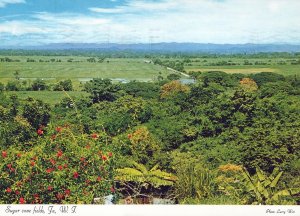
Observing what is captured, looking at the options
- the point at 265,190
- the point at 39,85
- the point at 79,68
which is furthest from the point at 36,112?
the point at 265,190

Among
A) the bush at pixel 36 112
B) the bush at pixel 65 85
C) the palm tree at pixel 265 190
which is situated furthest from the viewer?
the bush at pixel 36 112

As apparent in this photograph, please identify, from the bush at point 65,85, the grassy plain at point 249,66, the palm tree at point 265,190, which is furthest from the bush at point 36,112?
the palm tree at point 265,190

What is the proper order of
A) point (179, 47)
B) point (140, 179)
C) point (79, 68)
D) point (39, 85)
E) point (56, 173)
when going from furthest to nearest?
point (79, 68)
point (39, 85)
point (179, 47)
point (140, 179)
point (56, 173)

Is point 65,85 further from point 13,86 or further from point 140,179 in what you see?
point 140,179

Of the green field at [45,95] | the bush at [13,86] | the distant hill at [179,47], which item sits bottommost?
the green field at [45,95]

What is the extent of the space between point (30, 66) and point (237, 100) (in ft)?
12.2

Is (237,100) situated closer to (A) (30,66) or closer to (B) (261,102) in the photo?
(B) (261,102)

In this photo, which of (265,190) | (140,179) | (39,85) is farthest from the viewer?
(39,85)

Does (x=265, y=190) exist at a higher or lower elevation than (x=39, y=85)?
lower

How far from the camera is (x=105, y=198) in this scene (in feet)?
10.2

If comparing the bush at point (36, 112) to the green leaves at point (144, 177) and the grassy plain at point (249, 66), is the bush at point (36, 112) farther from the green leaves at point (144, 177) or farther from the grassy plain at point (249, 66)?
the grassy plain at point (249, 66)

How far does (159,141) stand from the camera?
18.9ft

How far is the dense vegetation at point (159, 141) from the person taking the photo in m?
2.94

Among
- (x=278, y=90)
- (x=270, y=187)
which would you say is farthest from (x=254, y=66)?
(x=270, y=187)
